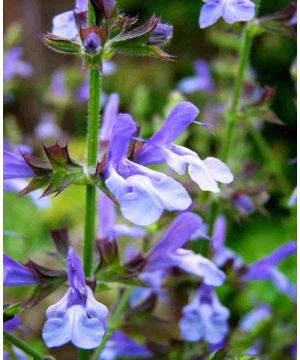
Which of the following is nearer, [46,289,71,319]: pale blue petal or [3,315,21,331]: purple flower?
[46,289,71,319]: pale blue petal

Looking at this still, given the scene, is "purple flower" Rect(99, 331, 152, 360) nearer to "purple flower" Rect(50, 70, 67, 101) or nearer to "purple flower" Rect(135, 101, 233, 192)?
"purple flower" Rect(135, 101, 233, 192)

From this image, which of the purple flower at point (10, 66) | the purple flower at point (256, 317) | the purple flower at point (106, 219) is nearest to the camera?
the purple flower at point (106, 219)

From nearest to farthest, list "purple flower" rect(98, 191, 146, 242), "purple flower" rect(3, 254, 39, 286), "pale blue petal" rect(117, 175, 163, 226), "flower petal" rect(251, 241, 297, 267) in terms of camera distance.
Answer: "pale blue petal" rect(117, 175, 163, 226) → "purple flower" rect(3, 254, 39, 286) → "purple flower" rect(98, 191, 146, 242) → "flower petal" rect(251, 241, 297, 267)

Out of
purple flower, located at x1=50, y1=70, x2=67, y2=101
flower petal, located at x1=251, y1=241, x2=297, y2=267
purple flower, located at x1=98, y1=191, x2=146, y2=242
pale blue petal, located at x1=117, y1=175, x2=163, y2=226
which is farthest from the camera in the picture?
purple flower, located at x1=50, y1=70, x2=67, y2=101

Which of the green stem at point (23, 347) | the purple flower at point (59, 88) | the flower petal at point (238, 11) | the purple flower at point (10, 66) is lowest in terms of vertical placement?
the purple flower at point (59, 88)

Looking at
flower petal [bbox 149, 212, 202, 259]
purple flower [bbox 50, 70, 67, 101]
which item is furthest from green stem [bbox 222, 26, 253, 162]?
purple flower [bbox 50, 70, 67, 101]

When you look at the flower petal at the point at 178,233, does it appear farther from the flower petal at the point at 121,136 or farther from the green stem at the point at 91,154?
the flower petal at the point at 121,136

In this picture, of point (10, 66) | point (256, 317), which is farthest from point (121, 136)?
point (10, 66)

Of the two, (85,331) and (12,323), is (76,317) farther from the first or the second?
(12,323)

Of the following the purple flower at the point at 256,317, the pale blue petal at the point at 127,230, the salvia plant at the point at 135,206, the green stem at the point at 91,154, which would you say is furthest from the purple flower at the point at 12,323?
the purple flower at the point at 256,317
